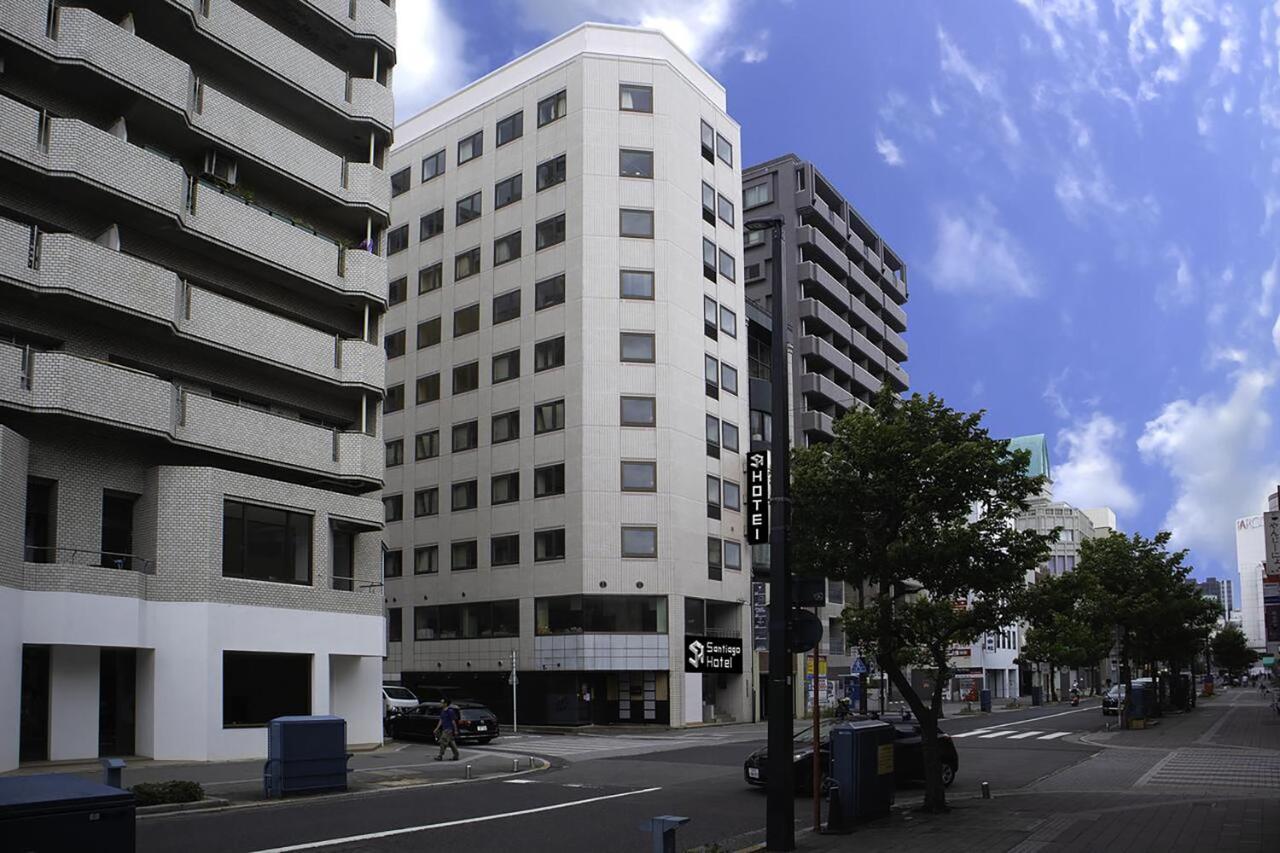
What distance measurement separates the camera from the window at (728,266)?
59.8 meters

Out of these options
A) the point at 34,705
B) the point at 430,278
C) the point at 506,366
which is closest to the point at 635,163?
the point at 506,366

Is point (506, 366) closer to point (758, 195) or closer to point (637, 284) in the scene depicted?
point (637, 284)

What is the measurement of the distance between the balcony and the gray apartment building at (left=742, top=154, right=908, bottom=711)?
1288 inches

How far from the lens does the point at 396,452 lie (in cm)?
6247

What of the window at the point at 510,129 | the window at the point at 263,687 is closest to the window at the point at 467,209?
the window at the point at 510,129

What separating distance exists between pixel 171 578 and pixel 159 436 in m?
3.48

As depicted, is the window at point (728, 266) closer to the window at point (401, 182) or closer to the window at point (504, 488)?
the window at point (504, 488)

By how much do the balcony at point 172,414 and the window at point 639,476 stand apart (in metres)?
18.5

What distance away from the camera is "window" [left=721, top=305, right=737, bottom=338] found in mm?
59219

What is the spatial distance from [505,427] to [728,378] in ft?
38.5

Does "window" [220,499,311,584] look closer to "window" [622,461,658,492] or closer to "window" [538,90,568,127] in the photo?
"window" [622,461,658,492]

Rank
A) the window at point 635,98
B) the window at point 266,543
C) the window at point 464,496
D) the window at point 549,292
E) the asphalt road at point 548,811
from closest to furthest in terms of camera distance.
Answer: the asphalt road at point 548,811, the window at point 266,543, the window at point 549,292, the window at point 635,98, the window at point 464,496

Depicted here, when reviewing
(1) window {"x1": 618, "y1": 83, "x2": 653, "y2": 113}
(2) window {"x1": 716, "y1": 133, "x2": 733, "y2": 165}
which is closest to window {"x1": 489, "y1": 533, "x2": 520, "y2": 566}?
(1) window {"x1": 618, "y1": 83, "x2": 653, "y2": 113}

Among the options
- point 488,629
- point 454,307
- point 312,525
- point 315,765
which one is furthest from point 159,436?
point 454,307
